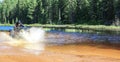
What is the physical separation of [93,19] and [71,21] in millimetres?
11663

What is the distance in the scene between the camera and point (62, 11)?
356ft

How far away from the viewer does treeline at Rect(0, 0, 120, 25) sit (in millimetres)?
83394

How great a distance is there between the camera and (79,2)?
9706 cm

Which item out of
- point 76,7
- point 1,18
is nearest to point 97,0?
point 76,7

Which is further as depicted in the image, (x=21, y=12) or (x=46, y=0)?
(x=21, y=12)

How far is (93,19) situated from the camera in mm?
88500

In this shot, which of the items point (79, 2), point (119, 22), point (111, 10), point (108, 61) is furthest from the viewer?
point (79, 2)

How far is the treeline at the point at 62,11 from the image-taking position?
274 ft

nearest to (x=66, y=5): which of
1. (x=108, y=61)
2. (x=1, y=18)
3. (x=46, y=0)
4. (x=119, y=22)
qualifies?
(x=46, y=0)

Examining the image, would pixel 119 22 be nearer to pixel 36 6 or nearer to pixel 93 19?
pixel 93 19

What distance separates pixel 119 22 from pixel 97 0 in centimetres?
1718

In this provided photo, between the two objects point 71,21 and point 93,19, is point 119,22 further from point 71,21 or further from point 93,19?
point 71,21

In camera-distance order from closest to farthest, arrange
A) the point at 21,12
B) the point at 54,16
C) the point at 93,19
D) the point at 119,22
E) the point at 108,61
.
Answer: the point at 108,61, the point at 119,22, the point at 93,19, the point at 54,16, the point at 21,12

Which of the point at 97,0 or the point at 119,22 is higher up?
the point at 97,0
